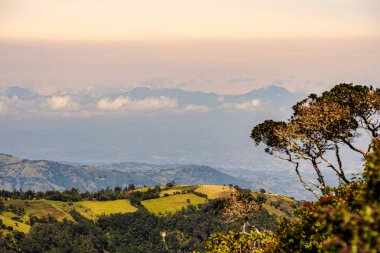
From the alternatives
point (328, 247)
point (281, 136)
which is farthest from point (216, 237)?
point (328, 247)

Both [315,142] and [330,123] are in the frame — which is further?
[315,142]

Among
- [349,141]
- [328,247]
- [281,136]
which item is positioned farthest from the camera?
[281,136]

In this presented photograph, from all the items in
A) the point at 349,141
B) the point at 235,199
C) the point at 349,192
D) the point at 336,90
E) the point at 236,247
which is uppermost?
the point at 336,90

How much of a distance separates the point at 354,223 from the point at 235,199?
1931 inches

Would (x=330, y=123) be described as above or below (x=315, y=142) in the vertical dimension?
above

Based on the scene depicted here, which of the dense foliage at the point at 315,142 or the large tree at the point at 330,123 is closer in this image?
the dense foliage at the point at 315,142

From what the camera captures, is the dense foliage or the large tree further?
the large tree

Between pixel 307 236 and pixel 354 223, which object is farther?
pixel 307 236

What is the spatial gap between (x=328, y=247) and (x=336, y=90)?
37.7 m

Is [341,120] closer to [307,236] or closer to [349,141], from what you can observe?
[349,141]

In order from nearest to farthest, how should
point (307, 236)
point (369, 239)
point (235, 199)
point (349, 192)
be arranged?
point (369, 239) → point (349, 192) → point (307, 236) → point (235, 199)

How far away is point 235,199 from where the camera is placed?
65.8 m

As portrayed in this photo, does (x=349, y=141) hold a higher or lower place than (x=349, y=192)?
higher

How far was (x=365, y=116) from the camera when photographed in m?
52.8
